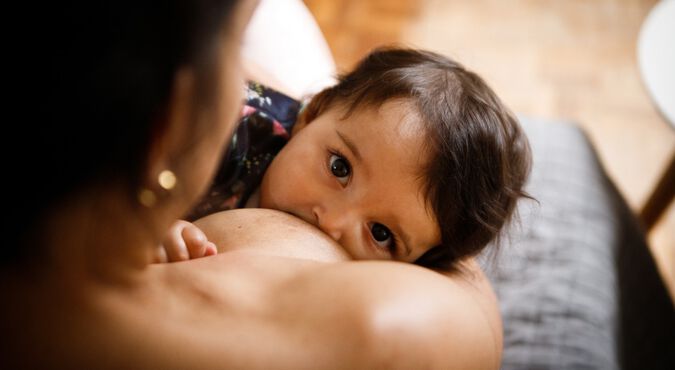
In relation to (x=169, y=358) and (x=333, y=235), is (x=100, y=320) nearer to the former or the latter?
(x=169, y=358)

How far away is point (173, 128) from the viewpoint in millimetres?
348

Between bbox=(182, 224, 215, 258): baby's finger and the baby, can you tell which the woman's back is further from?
the baby

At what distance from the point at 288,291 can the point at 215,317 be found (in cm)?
7

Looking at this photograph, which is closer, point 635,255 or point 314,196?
point 314,196

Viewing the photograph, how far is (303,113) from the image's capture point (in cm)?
92

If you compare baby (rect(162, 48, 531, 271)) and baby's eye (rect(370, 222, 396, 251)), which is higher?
baby (rect(162, 48, 531, 271))

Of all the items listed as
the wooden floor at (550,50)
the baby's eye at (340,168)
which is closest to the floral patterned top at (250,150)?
the baby's eye at (340,168)

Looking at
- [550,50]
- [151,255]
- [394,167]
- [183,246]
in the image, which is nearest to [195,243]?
[183,246]

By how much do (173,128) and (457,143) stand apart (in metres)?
0.50

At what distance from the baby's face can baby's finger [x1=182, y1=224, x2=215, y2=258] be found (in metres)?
0.18

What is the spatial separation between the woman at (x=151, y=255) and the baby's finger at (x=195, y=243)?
3cm

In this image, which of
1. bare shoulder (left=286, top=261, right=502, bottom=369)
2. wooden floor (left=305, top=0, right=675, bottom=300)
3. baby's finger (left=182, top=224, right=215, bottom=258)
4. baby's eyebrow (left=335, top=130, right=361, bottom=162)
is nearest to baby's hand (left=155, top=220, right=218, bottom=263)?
baby's finger (left=182, top=224, right=215, bottom=258)

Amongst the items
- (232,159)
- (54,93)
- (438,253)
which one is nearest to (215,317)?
(54,93)

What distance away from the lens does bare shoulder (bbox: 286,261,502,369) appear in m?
0.48
